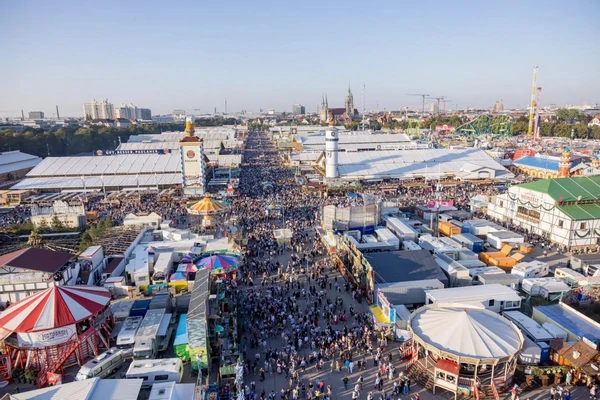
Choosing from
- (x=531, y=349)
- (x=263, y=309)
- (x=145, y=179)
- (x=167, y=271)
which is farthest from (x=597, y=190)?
(x=145, y=179)

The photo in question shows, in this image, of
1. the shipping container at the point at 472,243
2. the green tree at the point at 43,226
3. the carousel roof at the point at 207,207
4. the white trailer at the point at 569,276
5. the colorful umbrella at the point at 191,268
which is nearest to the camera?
the white trailer at the point at 569,276

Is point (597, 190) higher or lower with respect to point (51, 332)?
higher

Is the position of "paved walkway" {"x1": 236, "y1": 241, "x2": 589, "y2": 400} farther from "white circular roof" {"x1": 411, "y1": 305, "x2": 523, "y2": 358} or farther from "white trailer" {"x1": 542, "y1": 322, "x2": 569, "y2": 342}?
"white trailer" {"x1": 542, "y1": 322, "x2": 569, "y2": 342}

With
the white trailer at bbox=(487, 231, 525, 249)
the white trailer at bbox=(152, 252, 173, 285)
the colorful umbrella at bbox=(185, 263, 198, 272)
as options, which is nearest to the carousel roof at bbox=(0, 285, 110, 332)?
the white trailer at bbox=(152, 252, 173, 285)

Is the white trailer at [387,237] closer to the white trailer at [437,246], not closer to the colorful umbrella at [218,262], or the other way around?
the white trailer at [437,246]

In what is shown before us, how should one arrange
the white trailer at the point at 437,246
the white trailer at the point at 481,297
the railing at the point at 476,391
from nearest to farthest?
the railing at the point at 476,391
the white trailer at the point at 481,297
the white trailer at the point at 437,246

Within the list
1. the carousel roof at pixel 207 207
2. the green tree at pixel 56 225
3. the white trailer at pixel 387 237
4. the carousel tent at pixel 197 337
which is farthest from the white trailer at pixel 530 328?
the green tree at pixel 56 225

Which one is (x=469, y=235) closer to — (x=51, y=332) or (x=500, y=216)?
(x=500, y=216)
